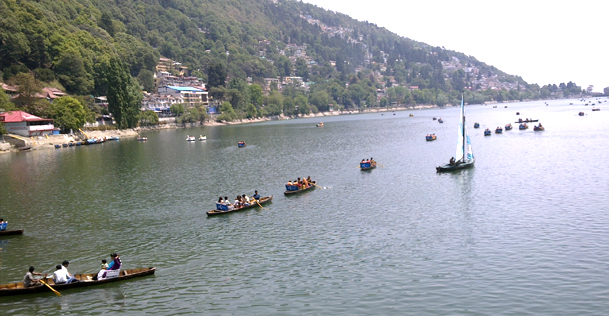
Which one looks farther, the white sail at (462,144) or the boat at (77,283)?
the white sail at (462,144)

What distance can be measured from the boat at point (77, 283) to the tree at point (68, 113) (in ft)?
345

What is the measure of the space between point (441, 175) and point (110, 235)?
40.0m

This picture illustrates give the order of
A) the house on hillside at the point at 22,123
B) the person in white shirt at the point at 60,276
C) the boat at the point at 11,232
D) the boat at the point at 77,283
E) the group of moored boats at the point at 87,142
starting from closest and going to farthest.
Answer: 1. the boat at the point at 77,283
2. the person in white shirt at the point at 60,276
3. the boat at the point at 11,232
4. the house on hillside at the point at 22,123
5. the group of moored boats at the point at 87,142

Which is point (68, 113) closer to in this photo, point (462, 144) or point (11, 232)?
point (11, 232)

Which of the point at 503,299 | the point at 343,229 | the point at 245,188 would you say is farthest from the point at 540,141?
the point at 503,299

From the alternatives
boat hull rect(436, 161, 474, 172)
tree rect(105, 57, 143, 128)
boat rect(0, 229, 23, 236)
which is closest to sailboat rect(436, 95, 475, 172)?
boat hull rect(436, 161, 474, 172)

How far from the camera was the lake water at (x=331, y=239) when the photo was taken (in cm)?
2495

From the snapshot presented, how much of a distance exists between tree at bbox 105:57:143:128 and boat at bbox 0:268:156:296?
116755 millimetres

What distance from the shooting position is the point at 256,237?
36312mm

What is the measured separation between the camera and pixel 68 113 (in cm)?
12131

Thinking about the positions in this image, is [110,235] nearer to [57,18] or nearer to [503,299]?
[503,299]

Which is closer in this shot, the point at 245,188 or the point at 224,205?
the point at 224,205

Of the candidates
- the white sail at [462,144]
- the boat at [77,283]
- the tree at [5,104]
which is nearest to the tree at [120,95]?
the tree at [5,104]

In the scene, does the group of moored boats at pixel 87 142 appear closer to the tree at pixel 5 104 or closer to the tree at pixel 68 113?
the tree at pixel 68 113
